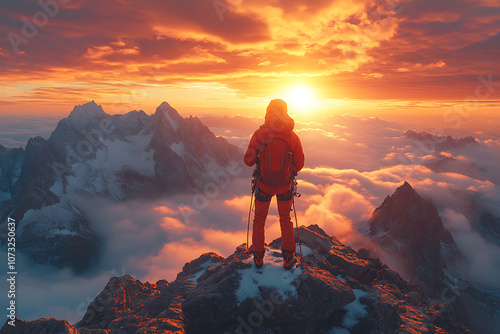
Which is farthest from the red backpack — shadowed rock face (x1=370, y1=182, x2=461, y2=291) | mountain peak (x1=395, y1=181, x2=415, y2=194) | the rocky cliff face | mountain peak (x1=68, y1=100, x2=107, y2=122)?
mountain peak (x1=68, y1=100, x2=107, y2=122)

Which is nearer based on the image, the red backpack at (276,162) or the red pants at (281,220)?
the red backpack at (276,162)

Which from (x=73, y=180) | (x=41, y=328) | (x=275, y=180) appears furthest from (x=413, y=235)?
(x=73, y=180)

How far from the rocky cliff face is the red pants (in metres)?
140

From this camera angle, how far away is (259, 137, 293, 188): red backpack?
7.92 m

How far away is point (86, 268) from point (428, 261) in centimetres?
19181

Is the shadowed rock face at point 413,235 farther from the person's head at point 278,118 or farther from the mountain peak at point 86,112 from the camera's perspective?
the mountain peak at point 86,112

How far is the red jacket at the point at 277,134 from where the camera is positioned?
787 centimetres

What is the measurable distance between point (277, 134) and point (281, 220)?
11.1 feet

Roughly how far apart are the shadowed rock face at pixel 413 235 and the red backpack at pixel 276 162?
508 ft

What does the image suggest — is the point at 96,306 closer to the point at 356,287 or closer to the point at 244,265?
the point at 244,265

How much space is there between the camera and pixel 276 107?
8.12 meters

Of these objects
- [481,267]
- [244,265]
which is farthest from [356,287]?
A: [481,267]

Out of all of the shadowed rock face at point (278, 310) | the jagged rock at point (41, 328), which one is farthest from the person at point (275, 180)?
the jagged rock at point (41, 328)

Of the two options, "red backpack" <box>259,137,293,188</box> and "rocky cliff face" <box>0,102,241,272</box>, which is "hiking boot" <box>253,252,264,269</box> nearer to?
"red backpack" <box>259,137,293,188</box>
